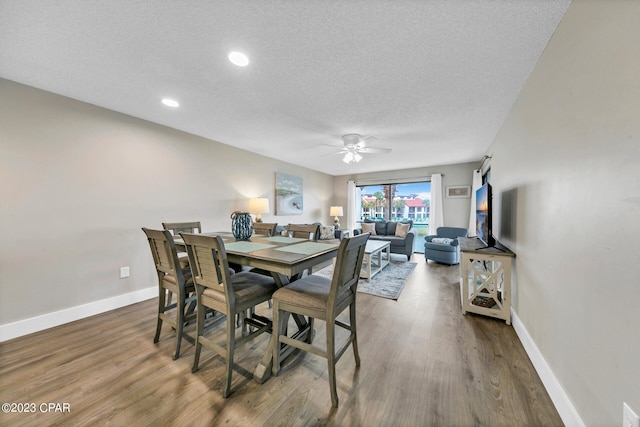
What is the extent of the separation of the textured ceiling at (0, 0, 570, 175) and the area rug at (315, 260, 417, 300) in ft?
7.52

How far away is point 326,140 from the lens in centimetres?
361

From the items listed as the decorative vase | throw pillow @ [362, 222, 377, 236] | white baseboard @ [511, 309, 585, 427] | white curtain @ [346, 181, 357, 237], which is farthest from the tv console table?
white curtain @ [346, 181, 357, 237]

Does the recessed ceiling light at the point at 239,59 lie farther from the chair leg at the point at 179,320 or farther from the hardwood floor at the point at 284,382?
the hardwood floor at the point at 284,382

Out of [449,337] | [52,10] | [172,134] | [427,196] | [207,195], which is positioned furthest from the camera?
[427,196]

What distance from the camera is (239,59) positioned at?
5.49 ft

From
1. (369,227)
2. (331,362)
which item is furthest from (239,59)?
(369,227)

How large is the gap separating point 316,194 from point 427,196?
3.08m

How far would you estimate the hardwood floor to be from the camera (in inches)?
48.5

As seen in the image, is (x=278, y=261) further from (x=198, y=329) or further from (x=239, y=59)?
(x=239, y=59)

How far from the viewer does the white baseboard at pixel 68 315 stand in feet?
6.45

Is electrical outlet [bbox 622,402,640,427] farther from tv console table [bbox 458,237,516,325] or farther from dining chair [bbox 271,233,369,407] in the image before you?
tv console table [bbox 458,237,516,325]

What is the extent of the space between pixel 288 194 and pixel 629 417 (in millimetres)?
5001

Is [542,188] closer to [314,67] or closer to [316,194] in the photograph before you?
[314,67]

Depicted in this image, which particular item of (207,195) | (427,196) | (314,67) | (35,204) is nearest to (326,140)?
(314,67)
